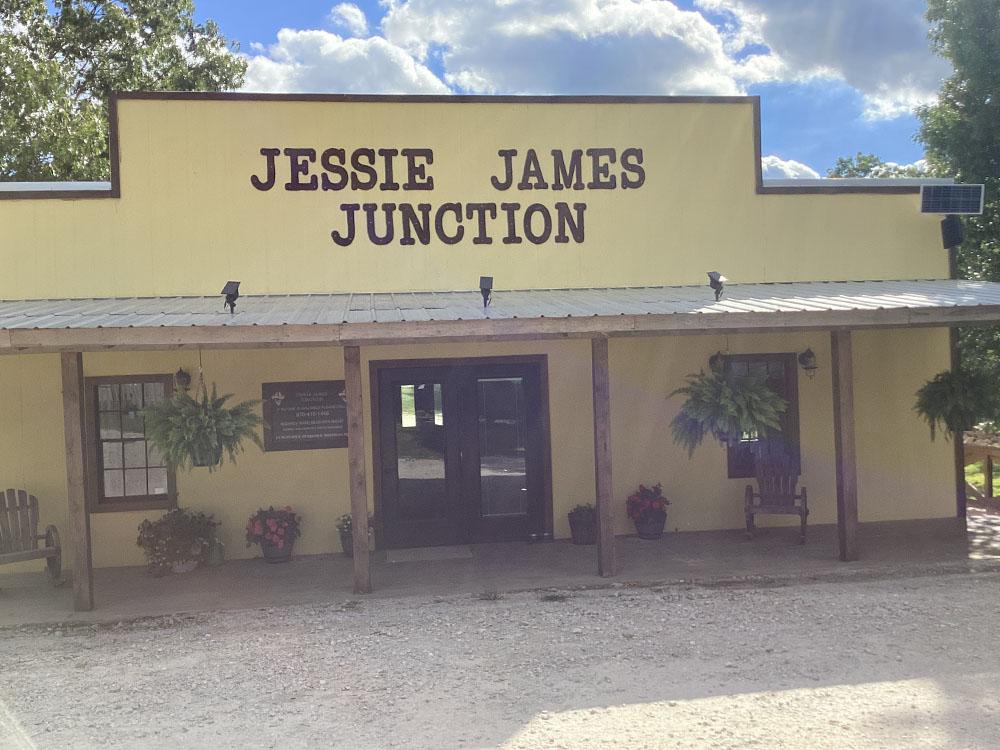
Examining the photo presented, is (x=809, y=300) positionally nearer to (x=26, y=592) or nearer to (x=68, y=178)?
(x=26, y=592)

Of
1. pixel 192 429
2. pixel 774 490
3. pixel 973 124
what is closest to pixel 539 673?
pixel 192 429

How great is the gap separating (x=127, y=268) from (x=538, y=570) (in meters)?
5.45

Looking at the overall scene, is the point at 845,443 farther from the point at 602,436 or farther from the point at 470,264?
the point at 470,264

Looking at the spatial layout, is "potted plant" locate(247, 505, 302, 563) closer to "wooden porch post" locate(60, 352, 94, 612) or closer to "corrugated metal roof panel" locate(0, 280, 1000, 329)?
"wooden porch post" locate(60, 352, 94, 612)

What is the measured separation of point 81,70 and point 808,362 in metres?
19.4

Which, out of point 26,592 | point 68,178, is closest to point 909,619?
point 26,592

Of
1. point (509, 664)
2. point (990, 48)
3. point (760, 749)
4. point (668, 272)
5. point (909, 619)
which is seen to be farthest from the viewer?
point (990, 48)

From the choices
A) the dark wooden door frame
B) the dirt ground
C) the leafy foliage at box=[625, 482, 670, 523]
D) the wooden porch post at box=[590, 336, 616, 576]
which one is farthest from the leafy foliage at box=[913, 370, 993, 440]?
the dark wooden door frame

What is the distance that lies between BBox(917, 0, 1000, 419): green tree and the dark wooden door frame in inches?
293

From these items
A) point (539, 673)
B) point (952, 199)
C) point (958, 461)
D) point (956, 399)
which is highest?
point (952, 199)

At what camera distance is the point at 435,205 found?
32.1 feet

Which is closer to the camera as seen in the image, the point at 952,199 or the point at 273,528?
the point at 273,528

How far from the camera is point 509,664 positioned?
577cm

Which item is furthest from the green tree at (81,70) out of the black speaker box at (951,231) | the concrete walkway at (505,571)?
the black speaker box at (951,231)
